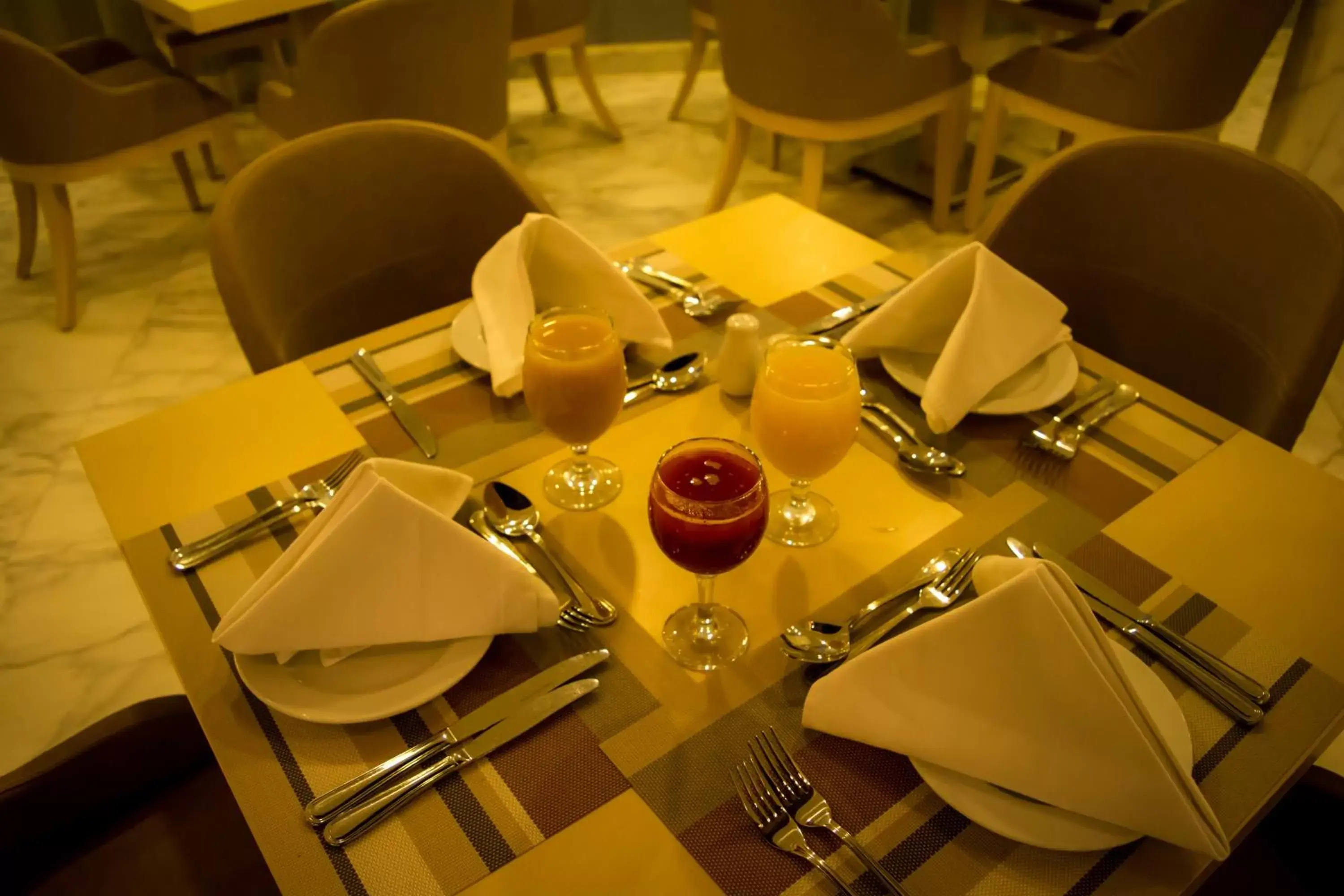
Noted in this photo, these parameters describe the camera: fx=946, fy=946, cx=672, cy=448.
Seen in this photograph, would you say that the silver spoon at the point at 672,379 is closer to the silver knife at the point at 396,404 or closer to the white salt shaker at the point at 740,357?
the white salt shaker at the point at 740,357

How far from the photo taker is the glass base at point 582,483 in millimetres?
861

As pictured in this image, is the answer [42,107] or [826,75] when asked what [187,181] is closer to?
[42,107]

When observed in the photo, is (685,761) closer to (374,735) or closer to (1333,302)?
(374,735)

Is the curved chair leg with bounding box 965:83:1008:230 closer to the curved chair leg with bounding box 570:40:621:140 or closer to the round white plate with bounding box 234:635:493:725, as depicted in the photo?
the curved chair leg with bounding box 570:40:621:140

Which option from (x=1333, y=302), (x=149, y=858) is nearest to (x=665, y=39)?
(x=1333, y=302)

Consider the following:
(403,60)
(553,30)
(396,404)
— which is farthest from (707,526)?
(553,30)

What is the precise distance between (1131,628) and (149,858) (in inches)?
35.8

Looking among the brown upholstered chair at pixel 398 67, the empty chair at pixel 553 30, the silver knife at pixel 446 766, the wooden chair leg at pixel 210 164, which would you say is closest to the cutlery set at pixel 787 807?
the silver knife at pixel 446 766

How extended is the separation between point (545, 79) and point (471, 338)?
2.86m

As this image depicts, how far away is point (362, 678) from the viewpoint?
70 centimetres

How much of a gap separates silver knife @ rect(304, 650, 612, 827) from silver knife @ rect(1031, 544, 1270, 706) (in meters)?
0.38

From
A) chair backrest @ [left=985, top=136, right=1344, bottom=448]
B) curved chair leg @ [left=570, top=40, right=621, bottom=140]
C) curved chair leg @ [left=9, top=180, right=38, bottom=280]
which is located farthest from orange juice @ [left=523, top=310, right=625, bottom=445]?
curved chair leg @ [left=570, top=40, right=621, bottom=140]

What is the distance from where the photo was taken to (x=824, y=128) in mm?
2443

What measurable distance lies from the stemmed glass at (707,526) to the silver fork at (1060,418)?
34 cm
